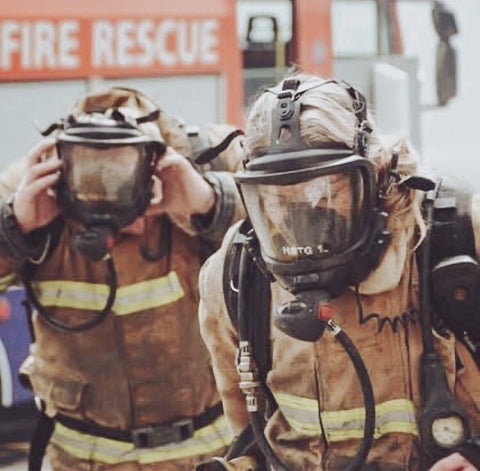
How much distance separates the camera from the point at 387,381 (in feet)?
7.31

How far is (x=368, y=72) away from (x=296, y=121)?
513 cm

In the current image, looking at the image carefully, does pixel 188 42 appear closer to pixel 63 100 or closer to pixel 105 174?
pixel 63 100

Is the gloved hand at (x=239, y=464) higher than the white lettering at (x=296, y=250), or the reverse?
the white lettering at (x=296, y=250)

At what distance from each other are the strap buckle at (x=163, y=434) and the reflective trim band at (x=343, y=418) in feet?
3.43

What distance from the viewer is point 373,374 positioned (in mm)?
2232

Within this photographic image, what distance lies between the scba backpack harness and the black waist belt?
98 cm

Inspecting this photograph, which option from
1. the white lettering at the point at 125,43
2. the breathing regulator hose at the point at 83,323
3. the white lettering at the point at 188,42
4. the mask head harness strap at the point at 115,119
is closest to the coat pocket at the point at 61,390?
the breathing regulator hose at the point at 83,323

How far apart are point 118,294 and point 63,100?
2714mm

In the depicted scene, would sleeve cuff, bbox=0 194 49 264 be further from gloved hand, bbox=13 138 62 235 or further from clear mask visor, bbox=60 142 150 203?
clear mask visor, bbox=60 142 150 203

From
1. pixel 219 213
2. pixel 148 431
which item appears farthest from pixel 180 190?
pixel 148 431

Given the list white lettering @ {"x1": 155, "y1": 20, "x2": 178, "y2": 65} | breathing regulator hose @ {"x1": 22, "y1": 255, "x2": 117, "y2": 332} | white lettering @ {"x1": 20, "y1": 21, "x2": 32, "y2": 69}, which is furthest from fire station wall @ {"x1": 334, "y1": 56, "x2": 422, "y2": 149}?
breathing regulator hose @ {"x1": 22, "y1": 255, "x2": 117, "y2": 332}

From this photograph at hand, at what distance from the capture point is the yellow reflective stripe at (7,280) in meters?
3.30

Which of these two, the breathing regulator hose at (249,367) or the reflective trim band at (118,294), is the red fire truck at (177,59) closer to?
the reflective trim band at (118,294)

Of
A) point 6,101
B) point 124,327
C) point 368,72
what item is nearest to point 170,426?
point 124,327
